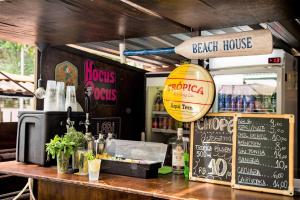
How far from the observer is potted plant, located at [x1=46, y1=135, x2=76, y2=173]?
2.68 metres

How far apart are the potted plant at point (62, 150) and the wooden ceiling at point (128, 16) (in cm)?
100

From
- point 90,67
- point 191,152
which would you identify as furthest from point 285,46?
point 191,152

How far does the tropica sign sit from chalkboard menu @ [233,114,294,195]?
261cm

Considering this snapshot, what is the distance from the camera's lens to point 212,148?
2.44 metres

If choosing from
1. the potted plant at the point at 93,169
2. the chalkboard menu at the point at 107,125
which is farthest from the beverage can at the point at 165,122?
the potted plant at the point at 93,169

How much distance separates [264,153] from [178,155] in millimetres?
693

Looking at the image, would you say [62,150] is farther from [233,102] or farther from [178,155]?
[233,102]

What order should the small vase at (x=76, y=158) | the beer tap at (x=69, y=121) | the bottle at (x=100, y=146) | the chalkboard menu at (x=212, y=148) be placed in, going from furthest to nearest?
the beer tap at (x=69, y=121)
the bottle at (x=100, y=146)
the small vase at (x=76, y=158)
the chalkboard menu at (x=212, y=148)

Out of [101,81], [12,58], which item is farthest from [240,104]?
[12,58]

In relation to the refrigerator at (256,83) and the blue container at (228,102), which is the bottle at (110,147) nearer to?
the refrigerator at (256,83)

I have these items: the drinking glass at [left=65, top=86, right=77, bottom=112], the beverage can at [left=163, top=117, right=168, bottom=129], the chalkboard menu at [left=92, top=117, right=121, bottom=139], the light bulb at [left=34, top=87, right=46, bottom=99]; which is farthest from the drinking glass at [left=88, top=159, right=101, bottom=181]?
the beverage can at [left=163, top=117, right=168, bottom=129]

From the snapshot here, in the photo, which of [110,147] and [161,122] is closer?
[110,147]

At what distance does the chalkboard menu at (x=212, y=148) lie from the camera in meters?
2.37

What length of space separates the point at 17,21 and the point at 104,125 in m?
2.21
